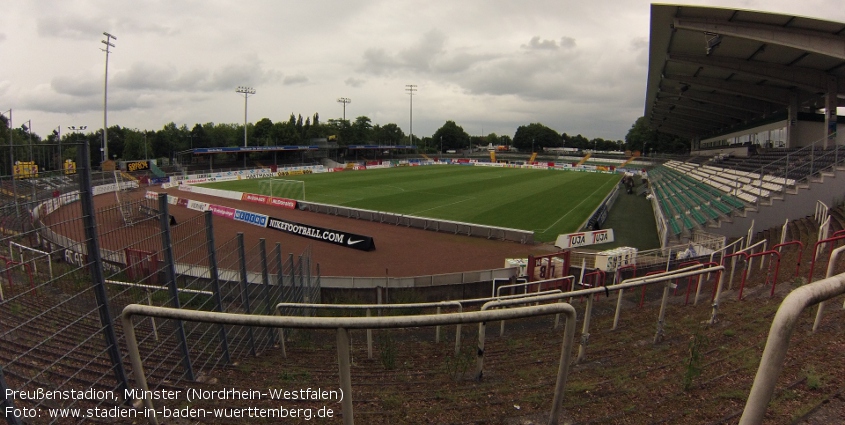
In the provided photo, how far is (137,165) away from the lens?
59.6 meters

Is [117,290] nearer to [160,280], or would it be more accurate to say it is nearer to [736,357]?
[160,280]

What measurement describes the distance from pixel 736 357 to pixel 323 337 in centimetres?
724

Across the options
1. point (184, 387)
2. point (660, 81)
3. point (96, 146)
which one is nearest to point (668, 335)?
point (184, 387)

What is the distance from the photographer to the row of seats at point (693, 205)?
20.2 meters

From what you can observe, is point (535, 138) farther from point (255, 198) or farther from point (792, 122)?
point (255, 198)

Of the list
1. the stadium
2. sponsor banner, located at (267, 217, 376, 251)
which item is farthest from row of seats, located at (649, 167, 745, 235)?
sponsor banner, located at (267, 217, 376, 251)

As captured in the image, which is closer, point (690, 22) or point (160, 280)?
point (160, 280)

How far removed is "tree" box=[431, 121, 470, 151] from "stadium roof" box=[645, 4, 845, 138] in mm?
119839

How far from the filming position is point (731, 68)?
25.4 meters

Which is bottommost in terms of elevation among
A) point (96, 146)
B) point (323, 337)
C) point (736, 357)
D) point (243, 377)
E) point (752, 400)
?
point (323, 337)

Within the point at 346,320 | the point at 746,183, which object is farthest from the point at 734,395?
the point at 746,183

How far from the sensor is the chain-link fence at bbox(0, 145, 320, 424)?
3521 millimetres

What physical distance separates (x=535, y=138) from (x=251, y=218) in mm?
147635

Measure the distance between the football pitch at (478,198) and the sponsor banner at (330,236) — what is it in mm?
9201
